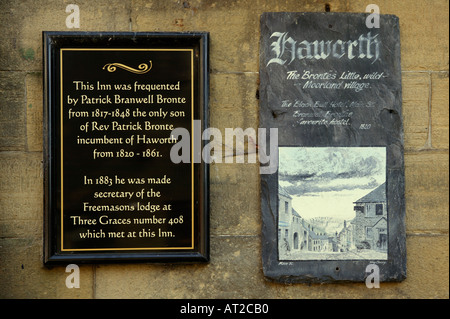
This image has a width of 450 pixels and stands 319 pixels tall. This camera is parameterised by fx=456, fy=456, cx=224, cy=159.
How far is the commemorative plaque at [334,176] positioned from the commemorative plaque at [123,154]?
1.59 feet

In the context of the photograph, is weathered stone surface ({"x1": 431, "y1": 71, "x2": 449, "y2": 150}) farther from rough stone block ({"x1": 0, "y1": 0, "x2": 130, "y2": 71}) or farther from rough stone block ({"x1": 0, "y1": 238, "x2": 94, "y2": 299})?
rough stone block ({"x1": 0, "y1": 238, "x2": 94, "y2": 299})

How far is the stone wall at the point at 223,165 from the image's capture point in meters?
2.98

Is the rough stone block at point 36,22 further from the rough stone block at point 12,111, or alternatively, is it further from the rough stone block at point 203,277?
the rough stone block at point 203,277

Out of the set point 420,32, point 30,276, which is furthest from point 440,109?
point 30,276

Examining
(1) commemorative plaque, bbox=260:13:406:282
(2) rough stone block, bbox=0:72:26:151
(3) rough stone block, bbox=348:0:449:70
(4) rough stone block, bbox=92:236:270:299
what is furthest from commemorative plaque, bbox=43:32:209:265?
(3) rough stone block, bbox=348:0:449:70

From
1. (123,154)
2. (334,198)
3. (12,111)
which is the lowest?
(334,198)

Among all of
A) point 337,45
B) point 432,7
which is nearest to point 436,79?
point 432,7

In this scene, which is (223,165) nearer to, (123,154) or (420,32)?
(123,154)

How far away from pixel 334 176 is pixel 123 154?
138cm

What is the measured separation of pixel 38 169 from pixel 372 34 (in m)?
2.36

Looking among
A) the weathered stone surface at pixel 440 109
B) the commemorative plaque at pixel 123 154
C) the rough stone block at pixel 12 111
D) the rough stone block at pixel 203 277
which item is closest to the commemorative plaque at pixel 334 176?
the rough stone block at pixel 203 277

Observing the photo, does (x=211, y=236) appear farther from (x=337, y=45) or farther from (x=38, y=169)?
(x=337, y=45)

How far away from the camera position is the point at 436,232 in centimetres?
303

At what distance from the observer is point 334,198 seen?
299cm
